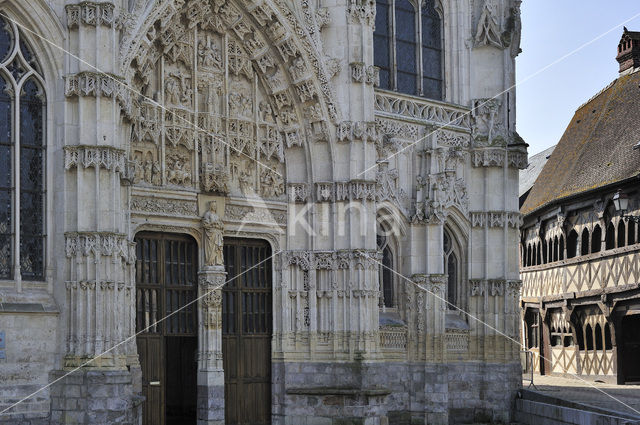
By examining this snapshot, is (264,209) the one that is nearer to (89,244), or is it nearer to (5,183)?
(89,244)

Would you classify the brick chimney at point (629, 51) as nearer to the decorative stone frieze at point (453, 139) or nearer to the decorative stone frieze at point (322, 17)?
the decorative stone frieze at point (453, 139)

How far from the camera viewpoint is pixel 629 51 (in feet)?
131

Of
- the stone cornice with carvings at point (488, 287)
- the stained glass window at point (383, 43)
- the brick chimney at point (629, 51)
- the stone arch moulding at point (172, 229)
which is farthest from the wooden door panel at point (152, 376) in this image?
the brick chimney at point (629, 51)

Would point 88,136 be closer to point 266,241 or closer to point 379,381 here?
point 266,241

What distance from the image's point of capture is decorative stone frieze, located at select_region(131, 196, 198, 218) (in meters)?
20.3

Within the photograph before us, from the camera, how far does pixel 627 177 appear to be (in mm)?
32906

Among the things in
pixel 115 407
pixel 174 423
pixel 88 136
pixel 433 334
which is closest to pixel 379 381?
pixel 433 334

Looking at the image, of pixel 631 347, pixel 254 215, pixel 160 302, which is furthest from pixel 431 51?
pixel 631 347

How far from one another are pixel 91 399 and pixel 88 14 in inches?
246

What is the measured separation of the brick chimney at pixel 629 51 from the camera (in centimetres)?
3956

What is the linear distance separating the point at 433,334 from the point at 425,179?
3.38 m

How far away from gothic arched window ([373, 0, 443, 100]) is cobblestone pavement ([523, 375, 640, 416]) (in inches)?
299

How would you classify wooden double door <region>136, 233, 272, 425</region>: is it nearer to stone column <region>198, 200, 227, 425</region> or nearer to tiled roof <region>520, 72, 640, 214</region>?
stone column <region>198, 200, 227, 425</region>

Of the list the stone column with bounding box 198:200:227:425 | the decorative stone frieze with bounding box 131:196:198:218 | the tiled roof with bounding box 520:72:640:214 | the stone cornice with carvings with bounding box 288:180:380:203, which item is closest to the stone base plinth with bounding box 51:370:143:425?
the stone column with bounding box 198:200:227:425
